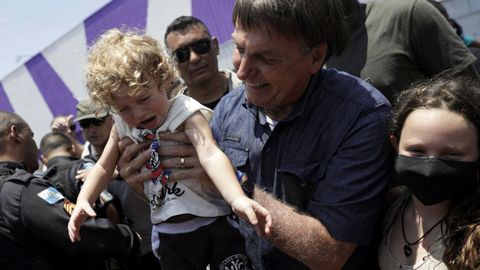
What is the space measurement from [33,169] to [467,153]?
295 cm

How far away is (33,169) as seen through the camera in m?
3.64

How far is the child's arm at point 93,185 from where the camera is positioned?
2281 millimetres

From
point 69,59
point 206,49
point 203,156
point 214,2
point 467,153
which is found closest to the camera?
point 467,153

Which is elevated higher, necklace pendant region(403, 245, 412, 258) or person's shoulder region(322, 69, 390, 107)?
person's shoulder region(322, 69, 390, 107)

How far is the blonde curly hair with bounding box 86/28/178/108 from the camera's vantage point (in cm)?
223

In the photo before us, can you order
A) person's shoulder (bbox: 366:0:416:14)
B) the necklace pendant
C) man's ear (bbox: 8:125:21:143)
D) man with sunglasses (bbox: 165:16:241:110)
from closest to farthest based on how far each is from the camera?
the necklace pendant, person's shoulder (bbox: 366:0:416:14), man's ear (bbox: 8:125:21:143), man with sunglasses (bbox: 165:16:241:110)

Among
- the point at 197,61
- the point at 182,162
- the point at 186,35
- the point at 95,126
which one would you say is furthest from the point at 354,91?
the point at 95,126

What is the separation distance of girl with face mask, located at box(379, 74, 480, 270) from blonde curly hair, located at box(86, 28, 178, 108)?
3.53 feet

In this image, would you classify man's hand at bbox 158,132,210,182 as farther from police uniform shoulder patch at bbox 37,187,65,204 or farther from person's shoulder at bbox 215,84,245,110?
police uniform shoulder patch at bbox 37,187,65,204

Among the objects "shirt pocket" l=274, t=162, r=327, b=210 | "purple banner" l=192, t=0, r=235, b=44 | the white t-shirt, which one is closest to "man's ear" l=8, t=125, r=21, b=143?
the white t-shirt

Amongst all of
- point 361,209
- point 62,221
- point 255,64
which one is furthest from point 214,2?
point 361,209

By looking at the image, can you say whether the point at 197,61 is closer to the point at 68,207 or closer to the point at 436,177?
the point at 68,207

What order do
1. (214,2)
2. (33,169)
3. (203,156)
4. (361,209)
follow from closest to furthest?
(361,209)
(203,156)
(33,169)
(214,2)

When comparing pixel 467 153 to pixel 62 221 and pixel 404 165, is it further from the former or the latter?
pixel 62 221
